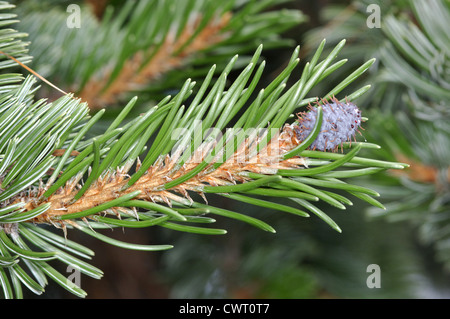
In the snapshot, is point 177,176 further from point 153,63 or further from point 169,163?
point 153,63

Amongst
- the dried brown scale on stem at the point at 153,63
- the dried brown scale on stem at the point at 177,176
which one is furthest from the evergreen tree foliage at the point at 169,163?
the dried brown scale on stem at the point at 153,63

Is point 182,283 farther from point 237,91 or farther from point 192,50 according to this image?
point 237,91

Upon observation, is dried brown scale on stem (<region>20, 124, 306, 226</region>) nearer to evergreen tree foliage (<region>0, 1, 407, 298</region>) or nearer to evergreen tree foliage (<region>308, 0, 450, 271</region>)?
evergreen tree foliage (<region>0, 1, 407, 298</region>)

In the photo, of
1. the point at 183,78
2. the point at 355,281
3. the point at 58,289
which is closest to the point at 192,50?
the point at 183,78

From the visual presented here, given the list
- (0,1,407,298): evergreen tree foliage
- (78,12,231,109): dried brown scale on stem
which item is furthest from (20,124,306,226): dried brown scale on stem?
(78,12,231,109): dried brown scale on stem

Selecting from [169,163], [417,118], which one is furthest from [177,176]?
[417,118]
